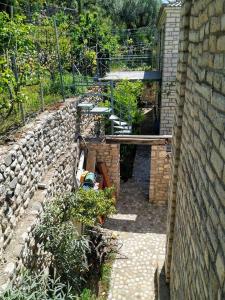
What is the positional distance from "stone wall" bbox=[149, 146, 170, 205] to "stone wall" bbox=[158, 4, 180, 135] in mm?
2550

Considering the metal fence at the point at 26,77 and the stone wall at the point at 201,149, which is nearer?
the stone wall at the point at 201,149

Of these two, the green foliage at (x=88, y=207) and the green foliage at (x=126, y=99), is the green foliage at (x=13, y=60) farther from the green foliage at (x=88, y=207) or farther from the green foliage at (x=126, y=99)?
the green foliage at (x=126, y=99)

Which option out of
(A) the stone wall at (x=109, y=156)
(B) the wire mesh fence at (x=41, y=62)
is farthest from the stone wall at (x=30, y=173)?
(A) the stone wall at (x=109, y=156)

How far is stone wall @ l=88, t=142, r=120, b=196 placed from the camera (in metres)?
9.17

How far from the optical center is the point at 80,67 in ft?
40.5

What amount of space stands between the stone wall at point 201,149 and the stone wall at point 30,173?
8.25 ft

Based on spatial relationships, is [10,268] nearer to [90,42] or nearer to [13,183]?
[13,183]

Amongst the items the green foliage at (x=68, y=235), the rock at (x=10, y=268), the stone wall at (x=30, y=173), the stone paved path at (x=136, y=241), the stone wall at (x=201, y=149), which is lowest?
the stone paved path at (x=136, y=241)

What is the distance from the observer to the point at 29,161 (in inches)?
213

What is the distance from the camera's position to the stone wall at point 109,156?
9172mm

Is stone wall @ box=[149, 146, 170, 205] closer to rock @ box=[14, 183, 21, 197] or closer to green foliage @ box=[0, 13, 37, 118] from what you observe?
green foliage @ box=[0, 13, 37, 118]

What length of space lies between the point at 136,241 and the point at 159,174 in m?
2.37

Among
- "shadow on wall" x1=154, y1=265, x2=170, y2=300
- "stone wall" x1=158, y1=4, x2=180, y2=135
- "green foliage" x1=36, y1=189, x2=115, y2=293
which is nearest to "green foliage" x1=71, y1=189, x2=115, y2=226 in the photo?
"green foliage" x1=36, y1=189, x2=115, y2=293

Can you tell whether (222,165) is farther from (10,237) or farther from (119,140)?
(119,140)
